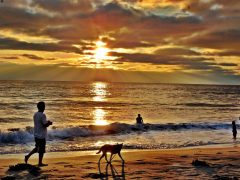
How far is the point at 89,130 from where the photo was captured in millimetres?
29125

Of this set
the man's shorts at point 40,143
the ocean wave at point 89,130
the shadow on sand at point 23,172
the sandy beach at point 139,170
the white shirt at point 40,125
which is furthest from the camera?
the ocean wave at point 89,130

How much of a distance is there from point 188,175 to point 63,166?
438 centimetres

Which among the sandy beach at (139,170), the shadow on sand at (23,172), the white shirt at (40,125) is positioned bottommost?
the sandy beach at (139,170)

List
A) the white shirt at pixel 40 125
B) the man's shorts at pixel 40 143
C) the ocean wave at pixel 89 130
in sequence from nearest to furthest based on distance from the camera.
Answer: the white shirt at pixel 40 125
the man's shorts at pixel 40 143
the ocean wave at pixel 89 130

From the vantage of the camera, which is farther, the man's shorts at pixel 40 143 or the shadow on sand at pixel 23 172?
the man's shorts at pixel 40 143

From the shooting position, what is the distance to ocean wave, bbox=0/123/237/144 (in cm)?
2381

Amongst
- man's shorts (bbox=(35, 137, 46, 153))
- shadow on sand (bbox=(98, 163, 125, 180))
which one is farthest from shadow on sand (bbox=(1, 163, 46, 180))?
shadow on sand (bbox=(98, 163, 125, 180))

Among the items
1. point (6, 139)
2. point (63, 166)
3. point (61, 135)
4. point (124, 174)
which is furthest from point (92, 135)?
point (124, 174)

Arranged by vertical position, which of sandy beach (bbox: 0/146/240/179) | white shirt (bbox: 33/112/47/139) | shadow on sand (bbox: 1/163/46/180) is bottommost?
sandy beach (bbox: 0/146/240/179)

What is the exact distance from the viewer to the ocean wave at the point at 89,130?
23.8 metres

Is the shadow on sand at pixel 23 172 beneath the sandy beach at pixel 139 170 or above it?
above

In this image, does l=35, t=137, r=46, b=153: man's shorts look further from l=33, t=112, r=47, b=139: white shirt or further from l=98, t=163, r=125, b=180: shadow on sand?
l=98, t=163, r=125, b=180: shadow on sand

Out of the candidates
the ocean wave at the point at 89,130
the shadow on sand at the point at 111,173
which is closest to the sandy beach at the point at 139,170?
the shadow on sand at the point at 111,173

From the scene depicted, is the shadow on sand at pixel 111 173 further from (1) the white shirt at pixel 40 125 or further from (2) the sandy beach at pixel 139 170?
(1) the white shirt at pixel 40 125
